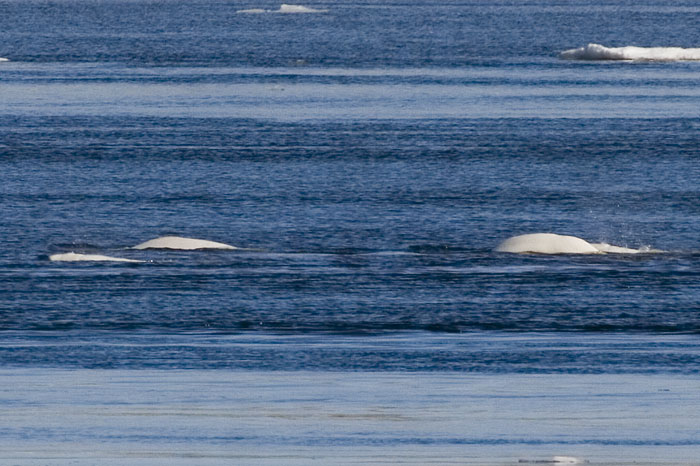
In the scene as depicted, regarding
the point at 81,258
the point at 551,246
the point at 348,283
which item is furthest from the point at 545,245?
the point at 81,258

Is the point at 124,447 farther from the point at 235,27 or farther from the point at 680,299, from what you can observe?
the point at 235,27

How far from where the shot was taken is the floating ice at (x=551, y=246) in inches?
1043

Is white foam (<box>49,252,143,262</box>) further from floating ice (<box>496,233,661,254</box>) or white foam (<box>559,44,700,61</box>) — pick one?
white foam (<box>559,44,700,61</box>)

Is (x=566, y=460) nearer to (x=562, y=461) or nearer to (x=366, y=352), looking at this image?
(x=562, y=461)

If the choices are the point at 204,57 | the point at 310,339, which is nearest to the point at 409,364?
the point at 310,339

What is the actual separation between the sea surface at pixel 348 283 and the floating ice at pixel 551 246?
0.30 meters

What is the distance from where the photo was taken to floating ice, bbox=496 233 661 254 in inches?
1043

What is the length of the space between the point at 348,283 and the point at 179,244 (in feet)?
12.6

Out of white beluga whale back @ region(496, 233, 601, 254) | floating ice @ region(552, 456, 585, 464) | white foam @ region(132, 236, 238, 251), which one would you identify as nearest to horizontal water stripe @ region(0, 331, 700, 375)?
floating ice @ region(552, 456, 585, 464)

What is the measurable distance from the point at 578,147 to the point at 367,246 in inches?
729

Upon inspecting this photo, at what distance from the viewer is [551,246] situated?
26.6 m

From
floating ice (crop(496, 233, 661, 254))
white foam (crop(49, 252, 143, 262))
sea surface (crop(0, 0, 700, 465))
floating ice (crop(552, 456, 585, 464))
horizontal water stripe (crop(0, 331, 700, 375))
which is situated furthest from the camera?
floating ice (crop(496, 233, 661, 254))

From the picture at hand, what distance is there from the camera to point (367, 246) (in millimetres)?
27234

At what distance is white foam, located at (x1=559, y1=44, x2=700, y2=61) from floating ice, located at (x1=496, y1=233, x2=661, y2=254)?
64.0 metres
